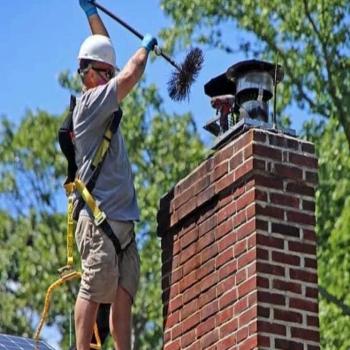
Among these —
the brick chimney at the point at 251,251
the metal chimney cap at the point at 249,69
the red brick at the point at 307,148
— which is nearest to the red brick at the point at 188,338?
the brick chimney at the point at 251,251

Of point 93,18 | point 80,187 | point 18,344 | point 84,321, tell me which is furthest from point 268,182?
point 18,344

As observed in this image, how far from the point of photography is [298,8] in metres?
27.5

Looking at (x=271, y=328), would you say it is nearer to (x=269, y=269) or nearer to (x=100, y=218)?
(x=269, y=269)

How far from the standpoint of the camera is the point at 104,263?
846cm

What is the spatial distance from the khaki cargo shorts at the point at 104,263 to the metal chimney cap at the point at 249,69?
3.83ft

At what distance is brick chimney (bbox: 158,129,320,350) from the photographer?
833 centimetres

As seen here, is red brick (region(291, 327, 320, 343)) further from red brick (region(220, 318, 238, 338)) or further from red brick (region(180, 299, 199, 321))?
red brick (region(180, 299, 199, 321))

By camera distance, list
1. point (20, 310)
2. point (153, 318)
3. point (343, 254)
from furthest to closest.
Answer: point (20, 310) → point (153, 318) → point (343, 254)

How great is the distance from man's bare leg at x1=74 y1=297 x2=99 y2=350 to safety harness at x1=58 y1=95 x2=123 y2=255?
34 centimetres

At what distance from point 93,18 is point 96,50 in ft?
3.11

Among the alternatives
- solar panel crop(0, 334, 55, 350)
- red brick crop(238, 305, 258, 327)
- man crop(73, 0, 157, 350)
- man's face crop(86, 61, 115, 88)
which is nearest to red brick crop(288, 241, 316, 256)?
red brick crop(238, 305, 258, 327)

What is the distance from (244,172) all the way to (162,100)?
2287cm

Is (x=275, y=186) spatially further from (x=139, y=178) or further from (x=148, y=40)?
(x=139, y=178)

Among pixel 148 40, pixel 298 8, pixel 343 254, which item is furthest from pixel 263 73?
pixel 298 8
